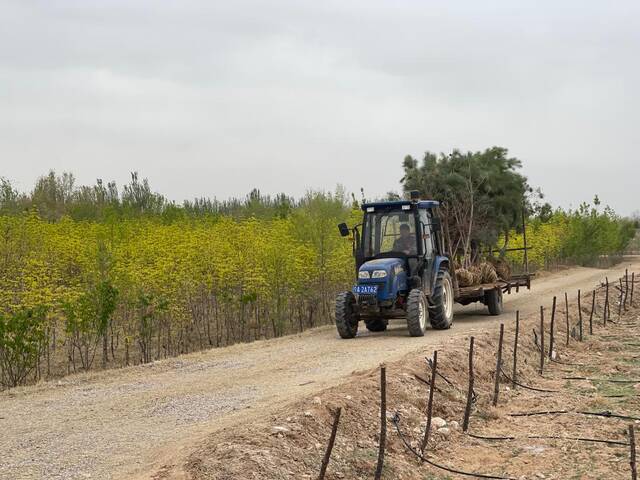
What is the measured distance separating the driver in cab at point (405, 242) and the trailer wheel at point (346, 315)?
1.35 m

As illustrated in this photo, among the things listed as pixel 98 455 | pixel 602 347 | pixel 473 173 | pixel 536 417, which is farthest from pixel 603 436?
pixel 473 173

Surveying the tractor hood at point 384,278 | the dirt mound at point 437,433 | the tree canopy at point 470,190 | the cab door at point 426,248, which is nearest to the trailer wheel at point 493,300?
the tree canopy at point 470,190

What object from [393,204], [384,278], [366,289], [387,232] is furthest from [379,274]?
[393,204]

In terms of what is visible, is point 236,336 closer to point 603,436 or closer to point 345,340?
point 345,340

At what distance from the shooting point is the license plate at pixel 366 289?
13.1 metres

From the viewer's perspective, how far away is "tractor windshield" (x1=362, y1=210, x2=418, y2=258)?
14.0 meters

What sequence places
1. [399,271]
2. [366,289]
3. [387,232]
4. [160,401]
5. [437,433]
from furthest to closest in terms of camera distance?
[387,232]
[399,271]
[366,289]
[160,401]
[437,433]

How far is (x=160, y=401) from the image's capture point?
8922mm

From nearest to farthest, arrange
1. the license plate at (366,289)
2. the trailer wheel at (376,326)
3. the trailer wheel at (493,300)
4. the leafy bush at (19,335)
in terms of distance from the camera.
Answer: the leafy bush at (19,335) < the license plate at (366,289) < the trailer wheel at (376,326) < the trailer wheel at (493,300)

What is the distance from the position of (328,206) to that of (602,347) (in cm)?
1087

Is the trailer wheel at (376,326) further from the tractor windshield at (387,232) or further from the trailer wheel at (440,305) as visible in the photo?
the tractor windshield at (387,232)

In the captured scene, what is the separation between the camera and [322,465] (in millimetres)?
6129

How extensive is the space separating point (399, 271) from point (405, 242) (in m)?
0.78

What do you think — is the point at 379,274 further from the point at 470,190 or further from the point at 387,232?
the point at 470,190
